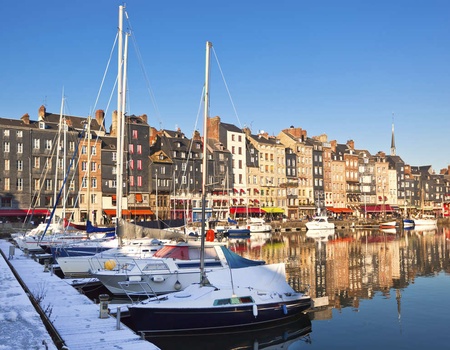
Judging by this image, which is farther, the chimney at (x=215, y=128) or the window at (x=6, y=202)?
the chimney at (x=215, y=128)

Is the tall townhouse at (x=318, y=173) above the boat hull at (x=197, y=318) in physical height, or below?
above

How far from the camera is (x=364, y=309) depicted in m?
24.2

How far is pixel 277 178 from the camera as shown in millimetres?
113625

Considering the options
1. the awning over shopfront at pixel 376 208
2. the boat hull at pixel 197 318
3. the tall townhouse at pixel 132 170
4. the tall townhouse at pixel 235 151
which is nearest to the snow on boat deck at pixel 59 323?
the boat hull at pixel 197 318

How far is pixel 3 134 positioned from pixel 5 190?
315 inches

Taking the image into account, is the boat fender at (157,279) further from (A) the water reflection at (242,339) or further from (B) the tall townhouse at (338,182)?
(B) the tall townhouse at (338,182)

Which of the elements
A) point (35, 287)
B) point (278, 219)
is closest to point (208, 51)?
point (35, 287)

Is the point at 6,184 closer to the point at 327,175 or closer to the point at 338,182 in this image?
the point at 327,175

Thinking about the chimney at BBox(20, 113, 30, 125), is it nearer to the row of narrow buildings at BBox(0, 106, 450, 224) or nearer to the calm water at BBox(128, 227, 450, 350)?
the row of narrow buildings at BBox(0, 106, 450, 224)

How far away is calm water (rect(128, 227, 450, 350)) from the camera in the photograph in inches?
731

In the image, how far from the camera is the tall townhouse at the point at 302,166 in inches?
4685

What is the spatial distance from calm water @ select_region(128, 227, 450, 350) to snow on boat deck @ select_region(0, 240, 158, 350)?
2.98 metres

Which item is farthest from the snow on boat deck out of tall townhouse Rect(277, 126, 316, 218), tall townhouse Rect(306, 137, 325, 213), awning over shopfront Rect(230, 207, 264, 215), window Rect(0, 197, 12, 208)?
tall townhouse Rect(306, 137, 325, 213)

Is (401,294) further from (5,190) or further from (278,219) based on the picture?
(278,219)
